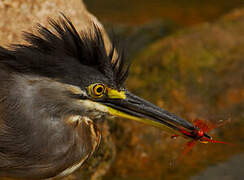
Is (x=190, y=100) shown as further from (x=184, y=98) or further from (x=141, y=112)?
(x=141, y=112)

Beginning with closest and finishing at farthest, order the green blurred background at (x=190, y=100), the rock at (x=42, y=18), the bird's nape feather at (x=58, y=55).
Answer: the bird's nape feather at (x=58, y=55) < the rock at (x=42, y=18) < the green blurred background at (x=190, y=100)

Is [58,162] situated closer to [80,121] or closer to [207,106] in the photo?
[80,121]

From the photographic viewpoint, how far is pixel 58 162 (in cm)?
291

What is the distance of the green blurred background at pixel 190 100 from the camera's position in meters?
4.93

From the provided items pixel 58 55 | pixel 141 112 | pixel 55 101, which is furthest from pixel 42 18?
pixel 141 112

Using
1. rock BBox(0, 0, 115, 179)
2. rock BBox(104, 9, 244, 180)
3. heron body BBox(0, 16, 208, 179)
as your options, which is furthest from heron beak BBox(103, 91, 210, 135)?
rock BBox(104, 9, 244, 180)

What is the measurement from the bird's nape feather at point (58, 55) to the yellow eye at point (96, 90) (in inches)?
4.8

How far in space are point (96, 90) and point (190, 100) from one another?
2.78 meters

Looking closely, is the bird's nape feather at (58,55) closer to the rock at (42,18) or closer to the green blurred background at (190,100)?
the rock at (42,18)

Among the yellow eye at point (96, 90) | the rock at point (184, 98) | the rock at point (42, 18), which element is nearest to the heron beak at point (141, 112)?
the yellow eye at point (96, 90)

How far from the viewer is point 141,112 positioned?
2879mm

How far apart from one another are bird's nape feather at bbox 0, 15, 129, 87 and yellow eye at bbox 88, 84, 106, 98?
0.12 meters

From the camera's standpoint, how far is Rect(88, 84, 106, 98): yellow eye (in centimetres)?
269

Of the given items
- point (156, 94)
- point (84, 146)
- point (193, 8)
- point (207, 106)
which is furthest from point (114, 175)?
point (193, 8)
